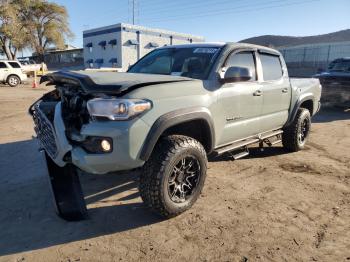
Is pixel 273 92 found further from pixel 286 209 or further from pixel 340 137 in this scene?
pixel 340 137

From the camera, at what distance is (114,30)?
40250 mm

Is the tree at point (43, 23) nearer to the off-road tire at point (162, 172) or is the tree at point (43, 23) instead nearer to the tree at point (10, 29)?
the tree at point (10, 29)

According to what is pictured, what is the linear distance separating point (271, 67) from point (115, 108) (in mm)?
3256

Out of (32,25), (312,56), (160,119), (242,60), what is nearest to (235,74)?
(242,60)

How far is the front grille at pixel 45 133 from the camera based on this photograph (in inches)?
139

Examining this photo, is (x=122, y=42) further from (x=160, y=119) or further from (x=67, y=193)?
(x=160, y=119)

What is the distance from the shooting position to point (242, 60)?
4719 millimetres

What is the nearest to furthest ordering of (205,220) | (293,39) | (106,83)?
(106,83)
(205,220)
(293,39)

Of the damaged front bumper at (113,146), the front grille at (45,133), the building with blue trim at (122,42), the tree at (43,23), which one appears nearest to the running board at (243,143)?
the damaged front bumper at (113,146)

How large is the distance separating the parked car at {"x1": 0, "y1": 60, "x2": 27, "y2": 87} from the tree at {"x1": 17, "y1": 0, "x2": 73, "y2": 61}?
2817cm

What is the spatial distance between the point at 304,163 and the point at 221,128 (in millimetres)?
2323

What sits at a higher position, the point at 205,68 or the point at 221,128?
the point at 205,68

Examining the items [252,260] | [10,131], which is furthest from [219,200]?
[10,131]

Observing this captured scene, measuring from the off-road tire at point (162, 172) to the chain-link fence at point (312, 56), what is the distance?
31.6m
